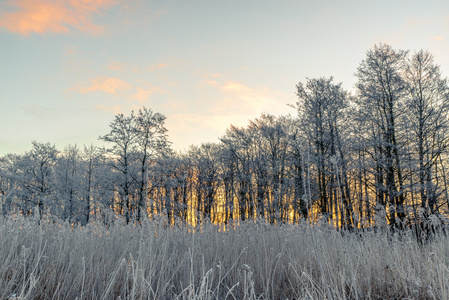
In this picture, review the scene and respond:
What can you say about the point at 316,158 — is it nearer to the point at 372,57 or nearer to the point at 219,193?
the point at 372,57

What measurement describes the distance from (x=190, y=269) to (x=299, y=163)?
54.6ft

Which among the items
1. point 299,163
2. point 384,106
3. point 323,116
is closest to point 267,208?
point 299,163

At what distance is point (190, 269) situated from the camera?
4441 mm

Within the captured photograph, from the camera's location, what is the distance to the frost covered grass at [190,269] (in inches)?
113

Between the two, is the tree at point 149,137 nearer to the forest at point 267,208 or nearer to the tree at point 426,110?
the forest at point 267,208

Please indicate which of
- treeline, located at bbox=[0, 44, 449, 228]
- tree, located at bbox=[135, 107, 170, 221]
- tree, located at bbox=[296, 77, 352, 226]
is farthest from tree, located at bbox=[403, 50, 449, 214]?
tree, located at bbox=[135, 107, 170, 221]

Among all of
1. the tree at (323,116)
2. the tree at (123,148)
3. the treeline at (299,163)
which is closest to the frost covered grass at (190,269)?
the treeline at (299,163)

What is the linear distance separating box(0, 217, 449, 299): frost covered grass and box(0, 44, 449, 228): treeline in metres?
2.20

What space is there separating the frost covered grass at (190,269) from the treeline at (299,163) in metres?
2.20

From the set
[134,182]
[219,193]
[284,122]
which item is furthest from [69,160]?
[284,122]

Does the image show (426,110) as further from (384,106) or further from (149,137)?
(149,137)

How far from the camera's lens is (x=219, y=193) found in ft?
107

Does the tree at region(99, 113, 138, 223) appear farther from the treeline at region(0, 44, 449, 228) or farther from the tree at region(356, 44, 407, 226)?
the tree at region(356, 44, 407, 226)

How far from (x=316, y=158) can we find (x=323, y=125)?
251 cm
